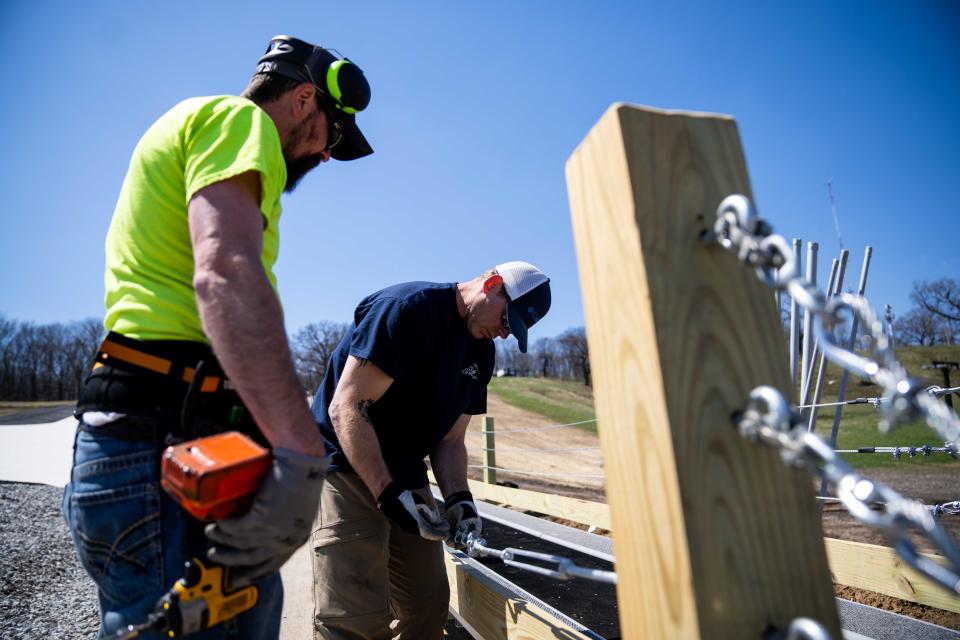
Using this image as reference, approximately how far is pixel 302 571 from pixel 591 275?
16.5ft

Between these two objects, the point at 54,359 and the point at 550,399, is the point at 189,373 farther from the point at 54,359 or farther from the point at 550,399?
the point at 54,359

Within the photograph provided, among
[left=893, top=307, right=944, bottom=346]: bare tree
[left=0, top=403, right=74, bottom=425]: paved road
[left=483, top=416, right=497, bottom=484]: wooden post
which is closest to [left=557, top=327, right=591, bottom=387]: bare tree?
[left=893, top=307, right=944, bottom=346]: bare tree

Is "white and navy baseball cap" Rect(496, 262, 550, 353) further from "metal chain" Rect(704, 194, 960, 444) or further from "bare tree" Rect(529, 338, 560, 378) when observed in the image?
"bare tree" Rect(529, 338, 560, 378)

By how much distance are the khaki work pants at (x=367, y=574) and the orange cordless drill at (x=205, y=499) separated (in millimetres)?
1135

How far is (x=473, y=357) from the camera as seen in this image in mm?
3068

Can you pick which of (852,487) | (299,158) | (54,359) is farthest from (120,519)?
(54,359)

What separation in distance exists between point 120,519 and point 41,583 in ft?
15.9

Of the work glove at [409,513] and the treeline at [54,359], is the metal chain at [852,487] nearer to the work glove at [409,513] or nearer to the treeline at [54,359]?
the work glove at [409,513]

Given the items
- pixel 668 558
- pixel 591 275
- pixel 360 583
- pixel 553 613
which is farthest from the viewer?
pixel 360 583

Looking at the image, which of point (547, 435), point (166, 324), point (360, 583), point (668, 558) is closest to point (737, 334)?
point (668, 558)

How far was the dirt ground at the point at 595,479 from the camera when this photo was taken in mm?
3793

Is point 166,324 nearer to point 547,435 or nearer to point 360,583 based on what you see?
point 360,583

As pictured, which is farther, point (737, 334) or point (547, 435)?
point (547, 435)

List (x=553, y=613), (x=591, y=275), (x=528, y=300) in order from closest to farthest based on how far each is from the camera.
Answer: (x=591, y=275) < (x=553, y=613) < (x=528, y=300)
